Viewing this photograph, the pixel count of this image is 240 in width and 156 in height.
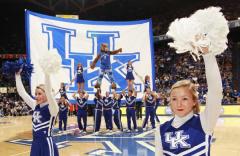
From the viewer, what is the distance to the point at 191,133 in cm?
199

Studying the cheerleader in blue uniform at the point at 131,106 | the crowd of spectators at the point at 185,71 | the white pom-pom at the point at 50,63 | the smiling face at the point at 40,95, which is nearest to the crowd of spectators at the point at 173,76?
the crowd of spectators at the point at 185,71

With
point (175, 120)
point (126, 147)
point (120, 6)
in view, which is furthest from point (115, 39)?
point (120, 6)

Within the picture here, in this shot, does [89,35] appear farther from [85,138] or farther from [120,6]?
[120,6]

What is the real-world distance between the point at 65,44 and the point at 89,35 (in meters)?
0.96

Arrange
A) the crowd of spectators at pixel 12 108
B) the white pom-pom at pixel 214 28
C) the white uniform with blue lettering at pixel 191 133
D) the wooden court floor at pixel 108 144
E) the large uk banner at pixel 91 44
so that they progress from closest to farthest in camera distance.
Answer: the white pom-pom at pixel 214 28
the white uniform with blue lettering at pixel 191 133
the wooden court floor at pixel 108 144
the large uk banner at pixel 91 44
the crowd of spectators at pixel 12 108

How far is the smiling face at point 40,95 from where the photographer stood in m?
3.45

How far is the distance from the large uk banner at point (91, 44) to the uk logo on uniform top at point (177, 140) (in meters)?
8.94

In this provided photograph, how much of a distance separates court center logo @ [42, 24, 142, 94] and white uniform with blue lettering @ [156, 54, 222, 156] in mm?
9311

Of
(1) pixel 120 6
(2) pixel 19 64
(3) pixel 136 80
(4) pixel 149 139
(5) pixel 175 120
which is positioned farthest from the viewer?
(1) pixel 120 6

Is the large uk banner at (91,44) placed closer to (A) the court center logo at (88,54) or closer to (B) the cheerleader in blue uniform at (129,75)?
(A) the court center logo at (88,54)

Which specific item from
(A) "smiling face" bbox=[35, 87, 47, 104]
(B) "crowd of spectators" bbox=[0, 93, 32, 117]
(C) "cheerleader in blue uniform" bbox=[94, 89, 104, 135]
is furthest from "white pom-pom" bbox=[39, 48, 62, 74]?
(B) "crowd of spectators" bbox=[0, 93, 32, 117]

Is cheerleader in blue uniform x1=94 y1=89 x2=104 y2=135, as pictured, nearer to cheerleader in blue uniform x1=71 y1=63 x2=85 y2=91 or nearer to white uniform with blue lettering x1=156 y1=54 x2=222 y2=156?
cheerleader in blue uniform x1=71 y1=63 x2=85 y2=91

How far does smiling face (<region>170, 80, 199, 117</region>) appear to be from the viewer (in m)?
1.98

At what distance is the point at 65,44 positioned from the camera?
37.8ft
